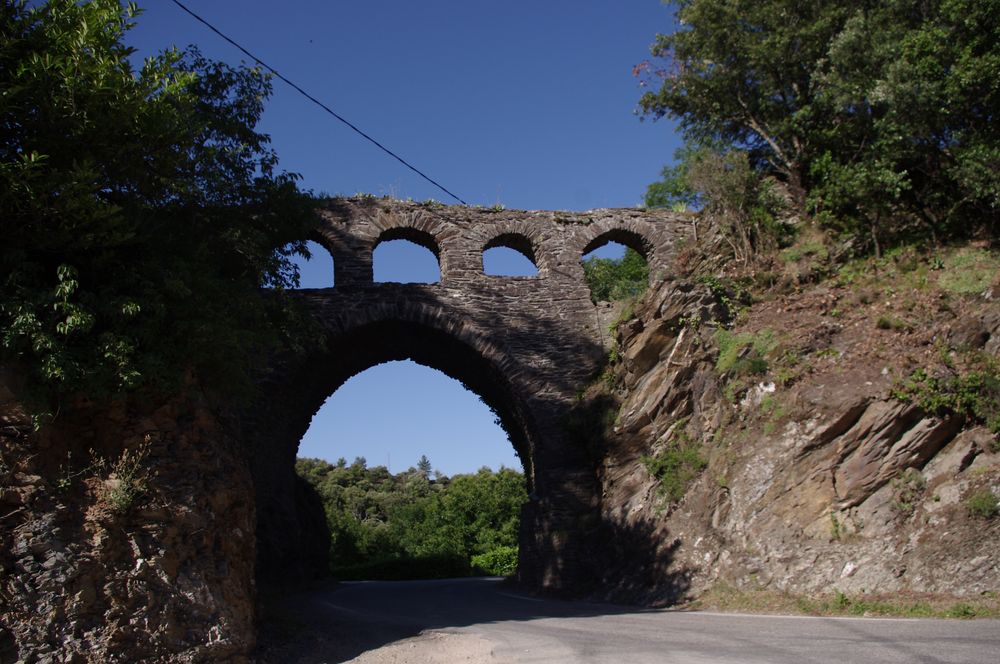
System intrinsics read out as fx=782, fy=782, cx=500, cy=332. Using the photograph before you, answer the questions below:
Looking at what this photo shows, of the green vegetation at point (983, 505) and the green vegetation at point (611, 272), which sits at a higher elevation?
the green vegetation at point (611, 272)

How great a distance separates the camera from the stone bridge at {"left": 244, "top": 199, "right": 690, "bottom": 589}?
55.9ft

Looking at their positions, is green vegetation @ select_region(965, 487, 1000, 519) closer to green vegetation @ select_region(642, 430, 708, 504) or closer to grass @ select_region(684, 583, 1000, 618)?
grass @ select_region(684, 583, 1000, 618)

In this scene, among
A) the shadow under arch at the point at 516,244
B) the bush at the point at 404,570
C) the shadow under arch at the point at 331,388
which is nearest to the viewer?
the shadow under arch at the point at 331,388

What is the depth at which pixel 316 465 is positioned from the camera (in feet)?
210

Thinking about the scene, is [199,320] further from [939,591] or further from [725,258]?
[725,258]

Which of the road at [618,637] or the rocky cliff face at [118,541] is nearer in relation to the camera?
the road at [618,637]

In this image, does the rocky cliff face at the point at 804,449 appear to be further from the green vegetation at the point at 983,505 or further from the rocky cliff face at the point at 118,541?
the rocky cliff face at the point at 118,541

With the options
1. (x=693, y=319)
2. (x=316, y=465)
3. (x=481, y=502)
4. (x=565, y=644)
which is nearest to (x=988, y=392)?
(x=693, y=319)

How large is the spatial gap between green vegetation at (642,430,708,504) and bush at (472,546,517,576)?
61.4 feet

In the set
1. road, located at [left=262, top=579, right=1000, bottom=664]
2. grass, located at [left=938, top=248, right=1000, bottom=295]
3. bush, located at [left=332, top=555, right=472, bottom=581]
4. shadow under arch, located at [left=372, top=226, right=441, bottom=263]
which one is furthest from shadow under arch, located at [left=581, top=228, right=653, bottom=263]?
bush, located at [left=332, top=555, right=472, bottom=581]

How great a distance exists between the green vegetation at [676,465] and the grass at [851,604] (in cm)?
246

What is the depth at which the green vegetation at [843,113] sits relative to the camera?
13500 mm

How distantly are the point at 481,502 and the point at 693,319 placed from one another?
2749cm

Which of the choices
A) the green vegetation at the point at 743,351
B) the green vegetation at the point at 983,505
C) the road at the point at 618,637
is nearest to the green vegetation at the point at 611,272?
the green vegetation at the point at 743,351
